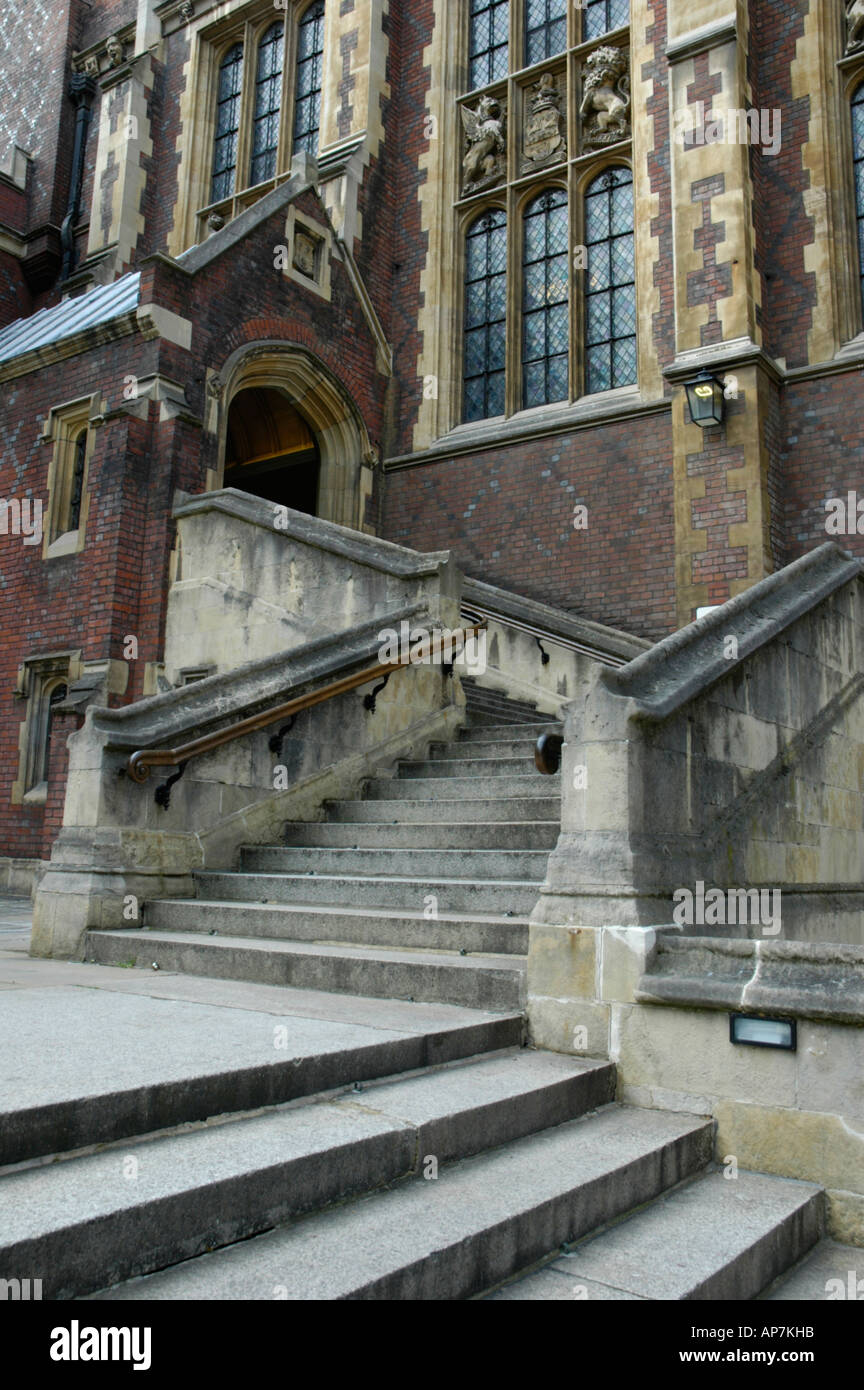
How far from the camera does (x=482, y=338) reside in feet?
49.8

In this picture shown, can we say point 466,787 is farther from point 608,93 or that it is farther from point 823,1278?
point 608,93

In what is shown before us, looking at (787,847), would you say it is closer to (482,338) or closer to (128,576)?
(128,576)

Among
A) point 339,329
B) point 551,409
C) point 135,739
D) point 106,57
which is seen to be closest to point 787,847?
point 135,739

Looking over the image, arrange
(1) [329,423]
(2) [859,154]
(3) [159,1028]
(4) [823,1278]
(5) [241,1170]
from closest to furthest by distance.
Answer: (5) [241,1170]
(4) [823,1278]
(3) [159,1028]
(2) [859,154]
(1) [329,423]

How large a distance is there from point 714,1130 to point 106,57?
22.0 metres

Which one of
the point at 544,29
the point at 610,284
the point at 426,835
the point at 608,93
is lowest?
the point at 426,835

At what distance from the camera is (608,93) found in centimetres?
1423

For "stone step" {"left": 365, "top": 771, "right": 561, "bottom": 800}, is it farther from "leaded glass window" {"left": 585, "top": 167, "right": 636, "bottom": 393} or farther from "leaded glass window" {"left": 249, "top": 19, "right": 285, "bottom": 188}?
"leaded glass window" {"left": 249, "top": 19, "right": 285, "bottom": 188}

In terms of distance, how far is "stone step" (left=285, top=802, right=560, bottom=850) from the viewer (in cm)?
590

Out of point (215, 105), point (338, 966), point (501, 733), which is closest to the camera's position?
point (338, 966)

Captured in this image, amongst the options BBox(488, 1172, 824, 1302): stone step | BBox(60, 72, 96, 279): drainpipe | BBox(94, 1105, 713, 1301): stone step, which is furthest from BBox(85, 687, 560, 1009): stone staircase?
BBox(60, 72, 96, 279): drainpipe

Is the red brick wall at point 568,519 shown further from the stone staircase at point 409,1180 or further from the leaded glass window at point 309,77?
the stone staircase at point 409,1180

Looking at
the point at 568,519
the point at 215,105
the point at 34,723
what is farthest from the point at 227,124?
the point at 34,723

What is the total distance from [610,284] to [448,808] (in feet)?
32.2
